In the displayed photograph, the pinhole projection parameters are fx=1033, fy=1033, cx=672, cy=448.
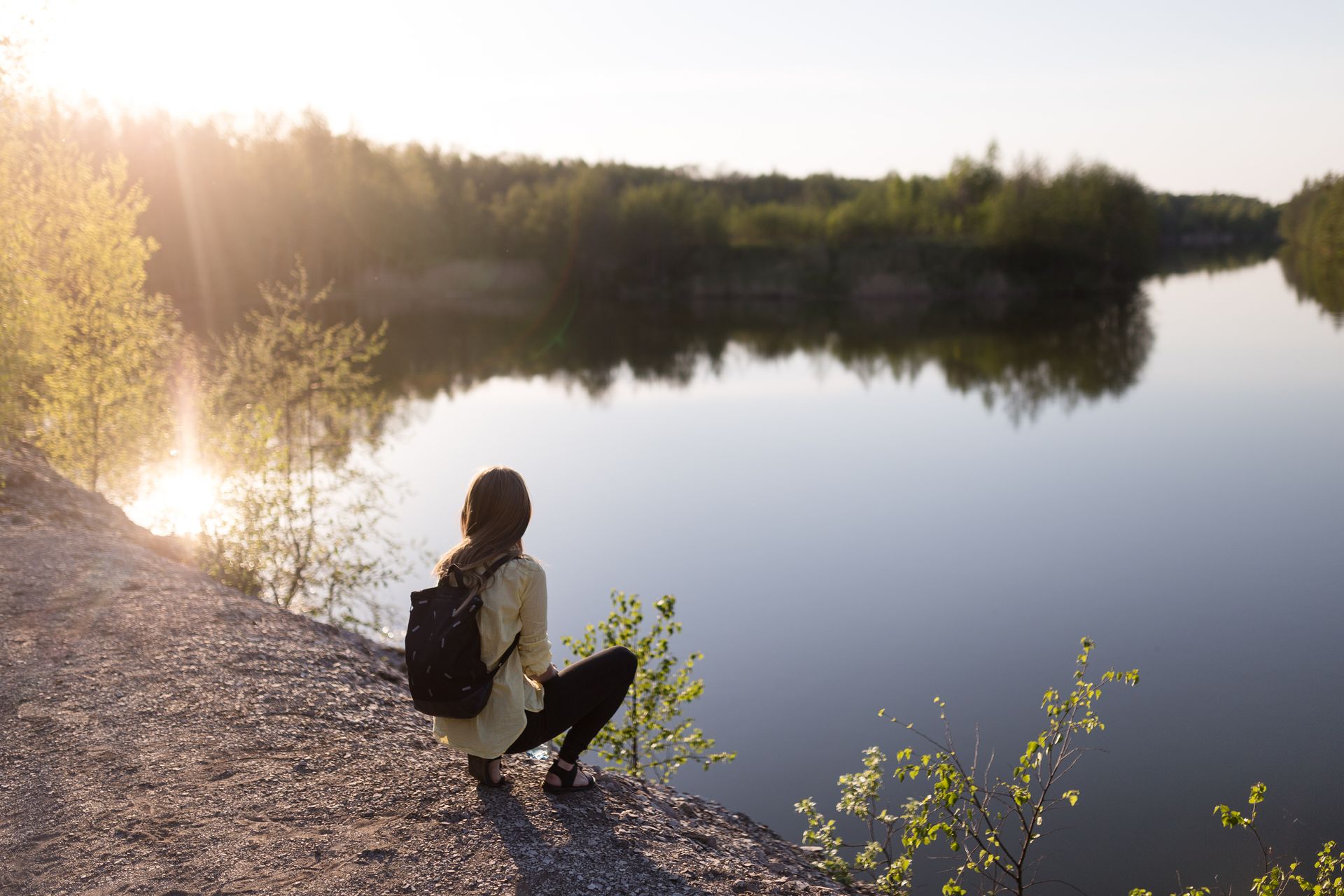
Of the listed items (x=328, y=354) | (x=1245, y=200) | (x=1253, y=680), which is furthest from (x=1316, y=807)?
(x=1245, y=200)

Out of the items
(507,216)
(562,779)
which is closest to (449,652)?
(562,779)

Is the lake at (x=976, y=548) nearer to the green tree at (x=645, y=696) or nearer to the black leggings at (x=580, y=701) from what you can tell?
the green tree at (x=645, y=696)

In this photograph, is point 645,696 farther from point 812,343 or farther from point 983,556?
point 812,343

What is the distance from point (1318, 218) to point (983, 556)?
9890 centimetres

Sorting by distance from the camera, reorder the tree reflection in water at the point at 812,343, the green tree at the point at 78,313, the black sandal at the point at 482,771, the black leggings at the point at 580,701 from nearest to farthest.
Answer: the black leggings at the point at 580,701 → the black sandal at the point at 482,771 → the green tree at the point at 78,313 → the tree reflection in water at the point at 812,343

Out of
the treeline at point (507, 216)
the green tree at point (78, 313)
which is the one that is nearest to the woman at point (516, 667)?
the green tree at point (78, 313)

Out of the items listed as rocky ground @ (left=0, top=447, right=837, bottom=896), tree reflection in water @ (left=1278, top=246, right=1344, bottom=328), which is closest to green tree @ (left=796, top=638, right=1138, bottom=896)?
rocky ground @ (left=0, top=447, right=837, bottom=896)

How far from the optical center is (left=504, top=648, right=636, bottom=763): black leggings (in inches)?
177

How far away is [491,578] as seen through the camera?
410 cm

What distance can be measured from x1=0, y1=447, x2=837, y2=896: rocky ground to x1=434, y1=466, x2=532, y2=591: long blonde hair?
116 centimetres

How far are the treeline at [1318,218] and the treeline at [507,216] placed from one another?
81.4 ft

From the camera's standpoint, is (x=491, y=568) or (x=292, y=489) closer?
(x=491, y=568)

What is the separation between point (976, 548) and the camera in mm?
13711

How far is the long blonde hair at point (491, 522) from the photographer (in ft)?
13.4
